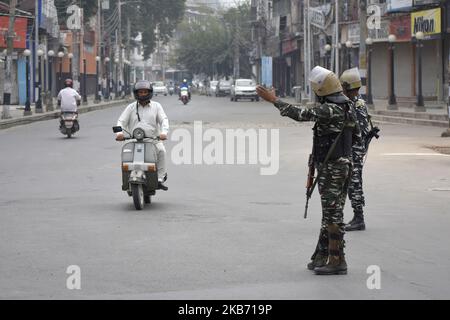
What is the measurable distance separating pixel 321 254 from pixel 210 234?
2377mm

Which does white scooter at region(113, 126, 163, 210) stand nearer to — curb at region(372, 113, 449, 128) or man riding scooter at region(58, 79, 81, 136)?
man riding scooter at region(58, 79, 81, 136)

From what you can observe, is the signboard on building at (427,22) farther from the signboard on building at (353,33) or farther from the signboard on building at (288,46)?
the signboard on building at (288,46)

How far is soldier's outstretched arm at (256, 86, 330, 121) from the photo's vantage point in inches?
336

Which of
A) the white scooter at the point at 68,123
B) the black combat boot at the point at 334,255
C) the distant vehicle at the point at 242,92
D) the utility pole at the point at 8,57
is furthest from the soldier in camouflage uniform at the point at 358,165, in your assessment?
the distant vehicle at the point at 242,92

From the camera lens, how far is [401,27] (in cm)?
5269

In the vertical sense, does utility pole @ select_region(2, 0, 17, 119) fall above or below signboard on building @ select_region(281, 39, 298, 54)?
below

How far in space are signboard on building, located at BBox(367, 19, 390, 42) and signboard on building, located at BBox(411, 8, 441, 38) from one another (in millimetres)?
5731

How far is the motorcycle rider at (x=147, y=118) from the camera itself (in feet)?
45.3

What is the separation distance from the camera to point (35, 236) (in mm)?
10953

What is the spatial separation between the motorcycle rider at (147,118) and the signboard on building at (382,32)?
42.4m

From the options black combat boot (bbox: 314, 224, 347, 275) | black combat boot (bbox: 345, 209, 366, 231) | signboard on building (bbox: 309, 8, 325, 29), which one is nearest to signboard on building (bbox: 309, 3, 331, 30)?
signboard on building (bbox: 309, 8, 325, 29)

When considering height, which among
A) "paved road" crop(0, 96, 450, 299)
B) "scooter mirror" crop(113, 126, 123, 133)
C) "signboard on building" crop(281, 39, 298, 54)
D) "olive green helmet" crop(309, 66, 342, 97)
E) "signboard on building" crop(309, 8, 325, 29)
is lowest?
"paved road" crop(0, 96, 450, 299)

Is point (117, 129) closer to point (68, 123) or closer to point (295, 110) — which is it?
point (295, 110)
